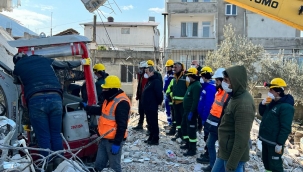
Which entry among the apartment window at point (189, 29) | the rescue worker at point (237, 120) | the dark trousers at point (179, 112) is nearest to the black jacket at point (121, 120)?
the rescue worker at point (237, 120)

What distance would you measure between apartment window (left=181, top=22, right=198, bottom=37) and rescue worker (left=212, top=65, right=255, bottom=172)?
71.4ft

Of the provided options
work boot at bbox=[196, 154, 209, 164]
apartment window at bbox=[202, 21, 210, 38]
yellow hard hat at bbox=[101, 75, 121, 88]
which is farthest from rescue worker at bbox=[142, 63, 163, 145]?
apartment window at bbox=[202, 21, 210, 38]

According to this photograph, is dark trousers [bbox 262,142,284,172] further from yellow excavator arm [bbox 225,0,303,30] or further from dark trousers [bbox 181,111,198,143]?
yellow excavator arm [bbox 225,0,303,30]

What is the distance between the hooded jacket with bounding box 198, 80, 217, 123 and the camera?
236 inches

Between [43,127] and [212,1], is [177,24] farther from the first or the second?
[43,127]

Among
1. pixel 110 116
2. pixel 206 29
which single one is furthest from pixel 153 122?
pixel 206 29

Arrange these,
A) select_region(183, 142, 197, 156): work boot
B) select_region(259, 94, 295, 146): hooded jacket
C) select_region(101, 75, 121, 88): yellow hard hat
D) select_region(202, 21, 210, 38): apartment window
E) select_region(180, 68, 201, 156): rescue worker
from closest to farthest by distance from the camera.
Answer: select_region(101, 75, 121, 88): yellow hard hat < select_region(259, 94, 295, 146): hooded jacket < select_region(180, 68, 201, 156): rescue worker < select_region(183, 142, 197, 156): work boot < select_region(202, 21, 210, 38): apartment window

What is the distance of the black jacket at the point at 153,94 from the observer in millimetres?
6910

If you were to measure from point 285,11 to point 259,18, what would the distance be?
810 inches

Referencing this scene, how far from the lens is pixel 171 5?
77.7 ft

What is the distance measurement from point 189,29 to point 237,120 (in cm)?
2216

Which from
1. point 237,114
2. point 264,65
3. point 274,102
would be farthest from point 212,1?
point 237,114

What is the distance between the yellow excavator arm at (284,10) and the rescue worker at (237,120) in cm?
265

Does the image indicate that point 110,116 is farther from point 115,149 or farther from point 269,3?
point 269,3
